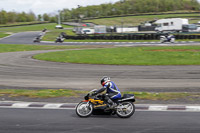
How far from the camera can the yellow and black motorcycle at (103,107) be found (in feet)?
27.6

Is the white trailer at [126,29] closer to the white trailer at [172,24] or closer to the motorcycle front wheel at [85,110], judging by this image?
the white trailer at [172,24]

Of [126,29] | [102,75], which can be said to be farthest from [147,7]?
[102,75]

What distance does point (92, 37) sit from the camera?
50906 mm

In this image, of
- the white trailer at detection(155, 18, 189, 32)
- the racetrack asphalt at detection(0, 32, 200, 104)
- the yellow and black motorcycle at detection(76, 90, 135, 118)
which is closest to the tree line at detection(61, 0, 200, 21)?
the white trailer at detection(155, 18, 189, 32)

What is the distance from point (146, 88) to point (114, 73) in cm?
463

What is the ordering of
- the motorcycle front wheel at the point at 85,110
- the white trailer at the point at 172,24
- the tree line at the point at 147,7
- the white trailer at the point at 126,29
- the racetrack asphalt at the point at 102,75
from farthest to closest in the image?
the tree line at the point at 147,7 → the white trailer at the point at 126,29 → the white trailer at the point at 172,24 → the racetrack asphalt at the point at 102,75 → the motorcycle front wheel at the point at 85,110

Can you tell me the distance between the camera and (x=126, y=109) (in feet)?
27.6

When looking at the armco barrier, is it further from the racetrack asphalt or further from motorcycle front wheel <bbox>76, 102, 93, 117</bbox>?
motorcycle front wheel <bbox>76, 102, 93, 117</bbox>

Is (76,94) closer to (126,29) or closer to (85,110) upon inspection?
(85,110)

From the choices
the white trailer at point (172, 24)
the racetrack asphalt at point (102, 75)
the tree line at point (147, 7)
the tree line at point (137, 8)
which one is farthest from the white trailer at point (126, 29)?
the tree line at point (147, 7)

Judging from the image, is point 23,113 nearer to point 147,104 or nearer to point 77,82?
point 147,104

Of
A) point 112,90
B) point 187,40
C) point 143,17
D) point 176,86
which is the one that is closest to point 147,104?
point 112,90

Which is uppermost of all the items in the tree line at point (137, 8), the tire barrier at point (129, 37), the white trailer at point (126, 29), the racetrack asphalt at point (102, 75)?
the tree line at point (137, 8)

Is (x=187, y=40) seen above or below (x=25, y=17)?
below
